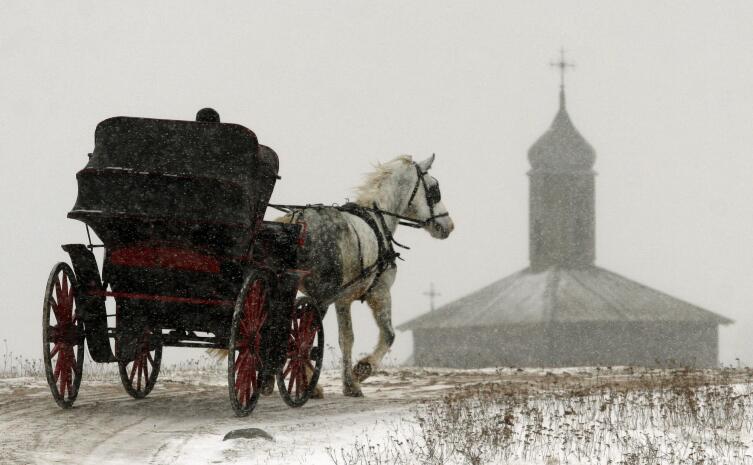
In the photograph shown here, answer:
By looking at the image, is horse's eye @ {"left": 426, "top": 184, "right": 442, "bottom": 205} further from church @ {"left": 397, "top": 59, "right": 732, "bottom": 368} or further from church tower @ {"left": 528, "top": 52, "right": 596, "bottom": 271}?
church tower @ {"left": 528, "top": 52, "right": 596, "bottom": 271}

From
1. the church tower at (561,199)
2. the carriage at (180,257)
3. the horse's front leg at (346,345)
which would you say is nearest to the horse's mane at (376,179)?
the horse's front leg at (346,345)

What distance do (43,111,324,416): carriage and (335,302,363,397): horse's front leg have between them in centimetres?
171

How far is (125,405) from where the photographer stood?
1125 centimetres

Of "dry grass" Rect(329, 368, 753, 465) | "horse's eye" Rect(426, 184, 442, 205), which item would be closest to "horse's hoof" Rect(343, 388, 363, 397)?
"dry grass" Rect(329, 368, 753, 465)

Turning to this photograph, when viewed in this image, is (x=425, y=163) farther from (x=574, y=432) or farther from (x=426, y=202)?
(x=574, y=432)

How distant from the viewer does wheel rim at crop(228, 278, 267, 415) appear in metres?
9.63

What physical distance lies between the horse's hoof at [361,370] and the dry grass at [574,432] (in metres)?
1.34

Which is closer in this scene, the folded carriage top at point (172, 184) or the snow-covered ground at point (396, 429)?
the snow-covered ground at point (396, 429)

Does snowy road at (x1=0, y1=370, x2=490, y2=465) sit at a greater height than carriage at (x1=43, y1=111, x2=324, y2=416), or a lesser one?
lesser

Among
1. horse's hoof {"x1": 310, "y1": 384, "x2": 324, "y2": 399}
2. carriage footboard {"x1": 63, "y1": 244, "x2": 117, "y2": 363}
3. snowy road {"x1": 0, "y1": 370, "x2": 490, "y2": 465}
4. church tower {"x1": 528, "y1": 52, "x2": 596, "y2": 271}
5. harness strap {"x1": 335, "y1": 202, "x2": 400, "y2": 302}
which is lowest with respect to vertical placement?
snowy road {"x1": 0, "y1": 370, "x2": 490, "y2": 465}

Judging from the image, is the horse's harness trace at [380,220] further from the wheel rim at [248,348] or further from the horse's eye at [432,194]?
the wheel rim at [248,348]

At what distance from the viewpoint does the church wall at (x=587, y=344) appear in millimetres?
44344

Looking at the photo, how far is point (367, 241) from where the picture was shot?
12.1 meters

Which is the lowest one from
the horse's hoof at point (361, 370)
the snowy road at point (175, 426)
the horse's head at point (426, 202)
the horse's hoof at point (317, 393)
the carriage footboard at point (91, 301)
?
the snowy road at point (175, 426)
